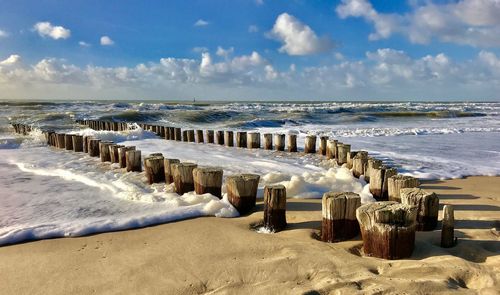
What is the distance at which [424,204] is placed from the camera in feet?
13.0

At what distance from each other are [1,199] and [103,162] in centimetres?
317

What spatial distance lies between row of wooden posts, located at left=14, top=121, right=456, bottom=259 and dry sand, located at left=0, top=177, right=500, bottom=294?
12 centimetres

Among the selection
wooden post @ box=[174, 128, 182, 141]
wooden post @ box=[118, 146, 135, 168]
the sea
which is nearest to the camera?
the sea

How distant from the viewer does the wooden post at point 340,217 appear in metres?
3.70

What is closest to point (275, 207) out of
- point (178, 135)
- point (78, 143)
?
point (78, 143)

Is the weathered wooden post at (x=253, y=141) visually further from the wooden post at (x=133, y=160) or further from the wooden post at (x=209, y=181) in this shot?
the wooden post at (x=209, y=181)

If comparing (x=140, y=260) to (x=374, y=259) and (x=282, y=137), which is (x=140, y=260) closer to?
(x=374, y=259)

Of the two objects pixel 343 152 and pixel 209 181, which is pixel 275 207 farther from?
pixel 343 152

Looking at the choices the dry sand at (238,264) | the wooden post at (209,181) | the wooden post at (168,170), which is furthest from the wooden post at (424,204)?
the wooden post at (168,170)

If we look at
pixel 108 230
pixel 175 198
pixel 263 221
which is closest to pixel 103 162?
pixel 175 198

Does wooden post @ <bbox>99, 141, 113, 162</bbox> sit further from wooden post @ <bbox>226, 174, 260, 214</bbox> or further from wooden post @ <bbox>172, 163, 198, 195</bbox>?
wooden post @ <bbox>226, 174, 260, 214</bbox>

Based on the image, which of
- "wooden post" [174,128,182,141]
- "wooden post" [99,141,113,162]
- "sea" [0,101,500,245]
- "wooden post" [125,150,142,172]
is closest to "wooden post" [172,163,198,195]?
"sea" [0,101,500,245]

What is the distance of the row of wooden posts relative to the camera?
10.7 feet

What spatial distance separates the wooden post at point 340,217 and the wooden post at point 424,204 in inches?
22.7
